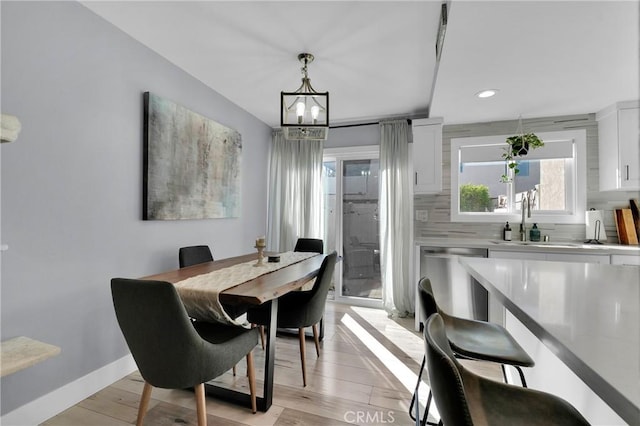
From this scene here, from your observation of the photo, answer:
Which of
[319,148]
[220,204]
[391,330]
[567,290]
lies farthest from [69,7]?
[391,330]

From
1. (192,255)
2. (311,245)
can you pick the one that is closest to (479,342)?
(192,255)

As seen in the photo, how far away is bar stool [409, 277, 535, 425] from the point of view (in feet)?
3.75

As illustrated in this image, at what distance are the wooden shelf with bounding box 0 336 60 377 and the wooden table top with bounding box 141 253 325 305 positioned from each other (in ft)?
1.76

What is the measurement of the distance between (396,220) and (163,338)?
2854 millimetres

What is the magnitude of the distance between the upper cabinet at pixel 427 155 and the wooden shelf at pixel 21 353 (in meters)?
3.26

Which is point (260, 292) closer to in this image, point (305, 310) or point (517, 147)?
point (305, 310)

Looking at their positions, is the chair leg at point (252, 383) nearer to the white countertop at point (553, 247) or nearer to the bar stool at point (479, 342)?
the bar stool at point (479, 342)

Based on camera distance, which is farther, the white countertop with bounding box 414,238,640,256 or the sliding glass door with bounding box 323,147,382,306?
the sliding glass door with bounding box 323,147,382,306

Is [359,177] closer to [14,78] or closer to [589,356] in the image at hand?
[14,78]

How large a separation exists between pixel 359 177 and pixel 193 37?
2503 mm

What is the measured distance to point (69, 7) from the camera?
180 cm

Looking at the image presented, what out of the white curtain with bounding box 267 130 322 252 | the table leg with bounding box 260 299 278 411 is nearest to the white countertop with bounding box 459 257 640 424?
the table leg with bounding box 260 299 278 411

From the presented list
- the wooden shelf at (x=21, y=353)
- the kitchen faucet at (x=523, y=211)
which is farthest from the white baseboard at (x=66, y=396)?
the kitchen faucet at (x=523, y=211)

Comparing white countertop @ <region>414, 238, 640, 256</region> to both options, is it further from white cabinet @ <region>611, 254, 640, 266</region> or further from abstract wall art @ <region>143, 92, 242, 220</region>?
abstract wall art @ <region>143, 92, 242, 220</region>
